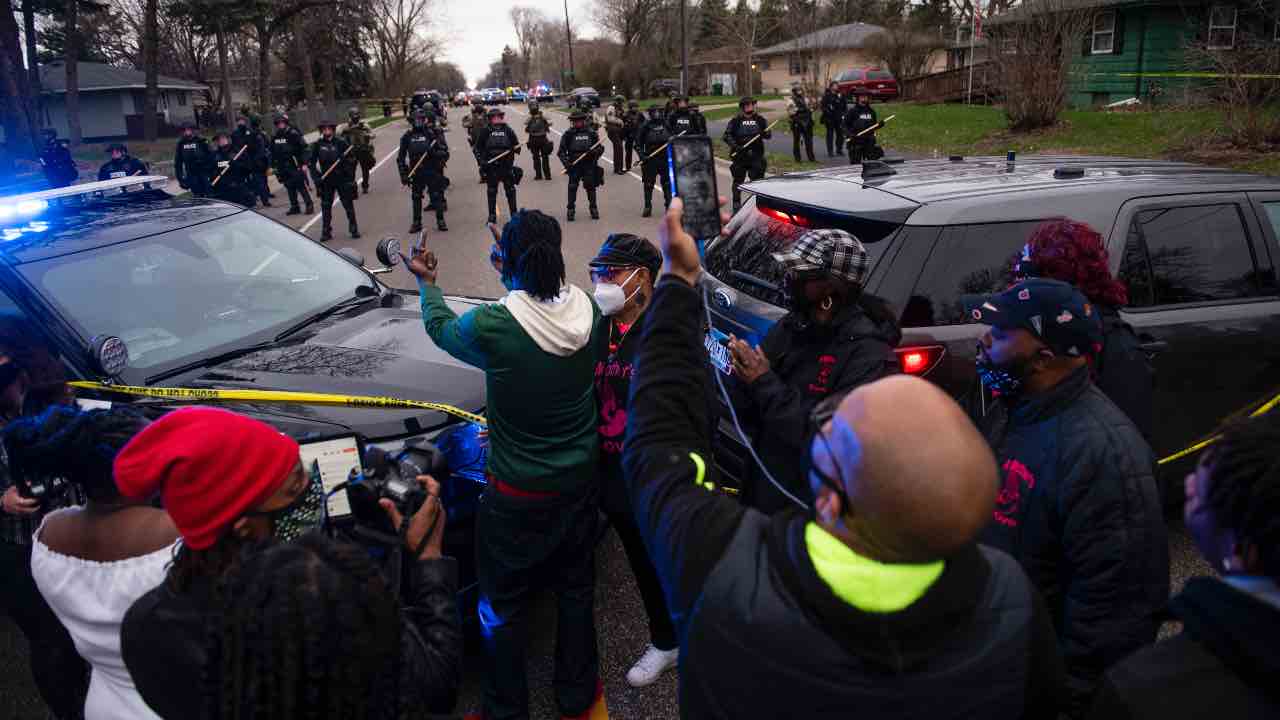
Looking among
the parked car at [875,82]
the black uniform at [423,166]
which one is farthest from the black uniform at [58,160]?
the parked car at [875,82]

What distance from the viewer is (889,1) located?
5859cm

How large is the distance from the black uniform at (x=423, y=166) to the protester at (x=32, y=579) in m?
11.6

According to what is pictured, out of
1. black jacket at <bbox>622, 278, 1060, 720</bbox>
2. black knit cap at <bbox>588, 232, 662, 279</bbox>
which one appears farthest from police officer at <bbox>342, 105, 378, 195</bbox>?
black jacket at <bbox>622, 278, 1060, 720</bbox>

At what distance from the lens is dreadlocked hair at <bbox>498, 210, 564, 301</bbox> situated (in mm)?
2781

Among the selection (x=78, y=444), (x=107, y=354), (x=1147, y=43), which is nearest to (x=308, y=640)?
(x=78, y=444)

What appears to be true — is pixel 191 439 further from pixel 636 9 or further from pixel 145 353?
pixel 636 9

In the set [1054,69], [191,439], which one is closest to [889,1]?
[1054,69]

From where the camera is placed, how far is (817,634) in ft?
4.16

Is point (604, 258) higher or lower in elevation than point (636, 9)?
lower

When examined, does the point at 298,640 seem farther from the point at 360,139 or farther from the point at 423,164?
the point at 360,139

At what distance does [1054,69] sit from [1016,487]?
20.1m

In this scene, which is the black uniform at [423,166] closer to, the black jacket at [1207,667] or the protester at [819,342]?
the protester at [819,342]

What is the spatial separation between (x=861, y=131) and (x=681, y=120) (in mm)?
3931

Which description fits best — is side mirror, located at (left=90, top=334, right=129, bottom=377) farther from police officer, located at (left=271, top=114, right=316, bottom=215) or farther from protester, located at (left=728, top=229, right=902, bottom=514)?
police officer, located at (left=271, top=114, right=316, bottom=215)
